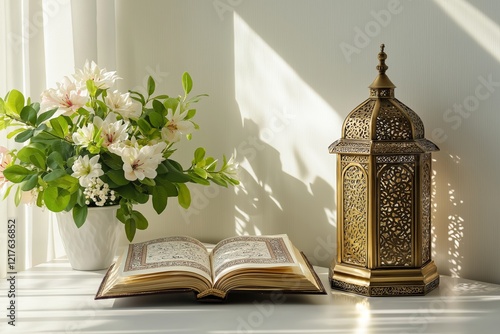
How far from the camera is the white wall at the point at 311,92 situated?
4.17 feet

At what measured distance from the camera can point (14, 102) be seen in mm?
1336

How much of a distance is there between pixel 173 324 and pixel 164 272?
0.13 m

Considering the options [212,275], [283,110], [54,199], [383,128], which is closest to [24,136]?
[54,199]

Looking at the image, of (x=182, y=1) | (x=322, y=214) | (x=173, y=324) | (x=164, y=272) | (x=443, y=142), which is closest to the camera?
(x=173, y=324)

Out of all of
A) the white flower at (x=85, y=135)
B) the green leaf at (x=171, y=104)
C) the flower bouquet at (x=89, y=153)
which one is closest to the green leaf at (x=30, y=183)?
the flower bouquet at (x=89, y=153)

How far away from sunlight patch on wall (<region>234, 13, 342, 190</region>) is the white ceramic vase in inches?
15.0

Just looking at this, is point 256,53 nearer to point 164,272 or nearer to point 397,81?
point 397,81

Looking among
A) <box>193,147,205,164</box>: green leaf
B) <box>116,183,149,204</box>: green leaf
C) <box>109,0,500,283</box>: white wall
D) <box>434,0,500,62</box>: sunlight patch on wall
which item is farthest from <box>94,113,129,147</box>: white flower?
<box>434,0,500,62</box>: sunlight patch on wall

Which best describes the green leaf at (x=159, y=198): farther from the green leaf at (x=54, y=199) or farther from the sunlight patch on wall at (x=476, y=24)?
the sunlight patch on wall at (x=476, y=24)

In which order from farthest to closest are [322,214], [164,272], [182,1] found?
1. [182,1]
2. [322,214]
3. [164,272]

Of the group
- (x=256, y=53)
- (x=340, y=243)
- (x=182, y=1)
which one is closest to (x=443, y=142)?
(x=340, y=243)

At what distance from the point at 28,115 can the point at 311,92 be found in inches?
24.5

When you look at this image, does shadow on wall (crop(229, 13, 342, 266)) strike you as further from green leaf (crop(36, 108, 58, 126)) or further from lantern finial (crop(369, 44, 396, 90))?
green leaf (crop(36, 108, 58, 126))

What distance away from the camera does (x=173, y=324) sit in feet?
3.55
